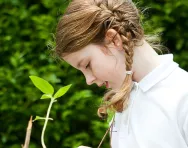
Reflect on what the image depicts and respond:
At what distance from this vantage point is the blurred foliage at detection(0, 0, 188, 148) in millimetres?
3744

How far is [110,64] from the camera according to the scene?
7.11ft

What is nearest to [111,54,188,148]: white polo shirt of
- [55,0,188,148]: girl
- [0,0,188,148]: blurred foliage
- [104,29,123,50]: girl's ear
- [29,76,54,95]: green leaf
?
[55,0,188,148]: girl

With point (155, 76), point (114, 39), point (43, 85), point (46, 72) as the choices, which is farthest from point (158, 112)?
point (46, 72)

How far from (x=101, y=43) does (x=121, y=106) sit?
226mm

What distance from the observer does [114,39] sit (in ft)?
7.06

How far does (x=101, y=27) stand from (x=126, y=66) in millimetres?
156

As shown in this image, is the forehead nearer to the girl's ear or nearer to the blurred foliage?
the girl's ear

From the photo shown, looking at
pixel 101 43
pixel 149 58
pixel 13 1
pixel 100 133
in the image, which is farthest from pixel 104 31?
pixel 13 1

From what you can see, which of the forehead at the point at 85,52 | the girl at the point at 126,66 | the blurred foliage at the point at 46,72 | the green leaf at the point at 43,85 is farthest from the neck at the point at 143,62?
the blurred foliage at the point at 46,72

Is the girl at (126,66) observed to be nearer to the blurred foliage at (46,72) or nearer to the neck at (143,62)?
the neck at (143,62)

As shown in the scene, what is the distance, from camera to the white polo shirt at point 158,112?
2086 millimetres

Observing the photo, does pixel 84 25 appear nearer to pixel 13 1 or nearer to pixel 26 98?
pixel 26 98

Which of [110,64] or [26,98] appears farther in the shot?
[26,98]

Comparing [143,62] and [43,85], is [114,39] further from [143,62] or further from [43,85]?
[43,85]
